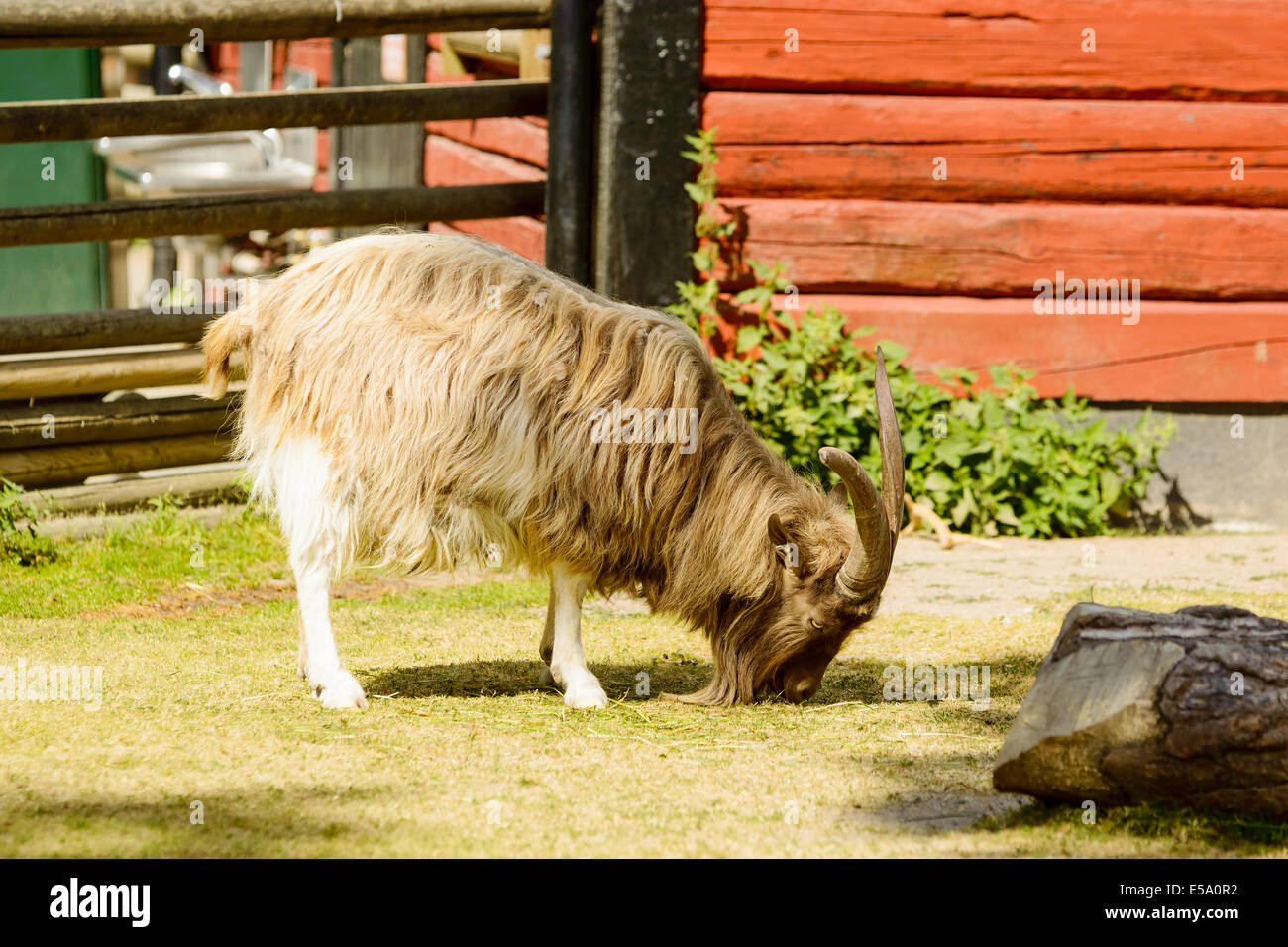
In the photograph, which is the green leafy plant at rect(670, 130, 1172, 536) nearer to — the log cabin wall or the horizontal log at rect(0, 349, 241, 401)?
the log cabin wall

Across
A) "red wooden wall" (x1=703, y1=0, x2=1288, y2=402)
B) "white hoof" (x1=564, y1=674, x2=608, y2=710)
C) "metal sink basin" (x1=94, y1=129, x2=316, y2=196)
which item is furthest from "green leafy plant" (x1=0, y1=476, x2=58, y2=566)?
"metal sink basin" (x1=94, y1=129, x2=316, y2=196)

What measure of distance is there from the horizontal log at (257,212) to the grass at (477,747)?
1.55m

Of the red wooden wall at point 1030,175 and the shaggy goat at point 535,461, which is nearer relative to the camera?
the shaggy goat at point 535,461

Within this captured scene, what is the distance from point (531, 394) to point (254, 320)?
0.95 meters

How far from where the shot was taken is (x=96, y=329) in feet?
24.5

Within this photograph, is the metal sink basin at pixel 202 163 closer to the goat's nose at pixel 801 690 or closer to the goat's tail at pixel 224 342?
the goat's tail at pixel 224 342

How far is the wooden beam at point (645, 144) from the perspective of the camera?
7820mm

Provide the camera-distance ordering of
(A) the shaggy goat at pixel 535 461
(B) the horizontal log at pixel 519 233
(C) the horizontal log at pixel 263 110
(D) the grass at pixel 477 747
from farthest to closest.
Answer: (B) the horizontal log at pixel 519 233 < (C) the horizontal log at pixel 263 110 < (A) the shaggy goat at pixel 535 461 < (D) the grass at pixel 477 747

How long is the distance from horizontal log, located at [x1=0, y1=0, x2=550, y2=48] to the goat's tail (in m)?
2.33

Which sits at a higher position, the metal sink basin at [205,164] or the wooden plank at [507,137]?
the wooden plank at [507,137]

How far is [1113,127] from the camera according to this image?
Result: 27.2 feet

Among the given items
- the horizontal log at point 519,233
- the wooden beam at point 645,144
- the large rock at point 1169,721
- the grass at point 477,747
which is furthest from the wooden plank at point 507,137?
the large rock at point 1169,721

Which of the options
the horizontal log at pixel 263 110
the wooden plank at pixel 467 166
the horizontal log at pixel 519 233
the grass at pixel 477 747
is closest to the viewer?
the grass at pixel 477 747

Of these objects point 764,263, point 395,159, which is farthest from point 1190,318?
point 395,159
